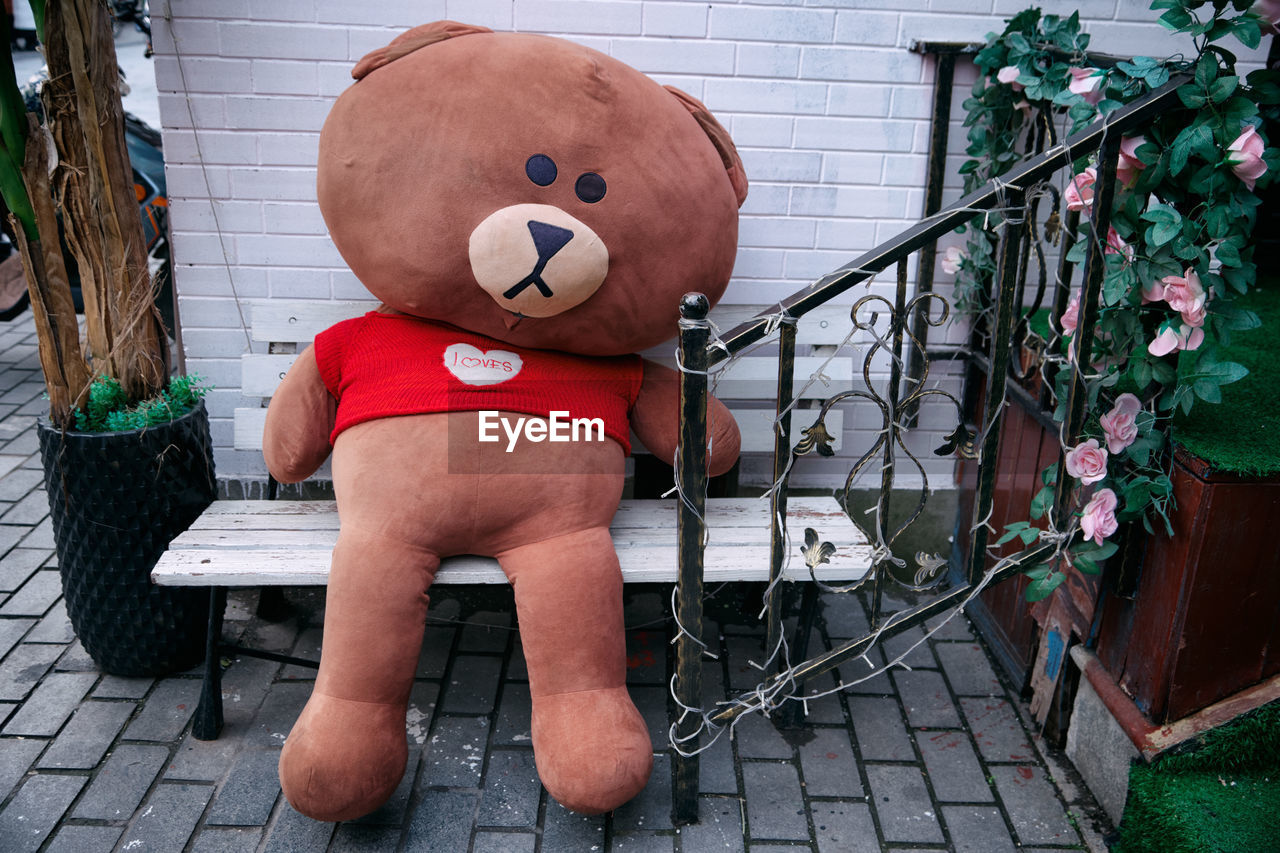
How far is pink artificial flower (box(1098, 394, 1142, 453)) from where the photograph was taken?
2252 millimetres

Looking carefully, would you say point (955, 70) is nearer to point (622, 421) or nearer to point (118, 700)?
point (622, 421)

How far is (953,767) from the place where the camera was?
2.72 m

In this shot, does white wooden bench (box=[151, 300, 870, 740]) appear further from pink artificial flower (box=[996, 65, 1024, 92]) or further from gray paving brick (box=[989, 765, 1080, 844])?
pink artificial flower (box=[996, 65, 1024, 92])

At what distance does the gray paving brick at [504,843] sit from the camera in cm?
241

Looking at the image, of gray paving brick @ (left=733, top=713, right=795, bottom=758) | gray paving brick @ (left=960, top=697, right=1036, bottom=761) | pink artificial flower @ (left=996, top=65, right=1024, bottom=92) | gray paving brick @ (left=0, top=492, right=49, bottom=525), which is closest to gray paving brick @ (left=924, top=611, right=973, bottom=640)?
gray paving brick @ (left=960, top=697, right=1036, bottom=761)

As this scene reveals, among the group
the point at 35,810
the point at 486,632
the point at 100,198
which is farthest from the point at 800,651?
the point at 100,198

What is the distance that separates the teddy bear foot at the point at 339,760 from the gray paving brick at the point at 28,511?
7.16 ft

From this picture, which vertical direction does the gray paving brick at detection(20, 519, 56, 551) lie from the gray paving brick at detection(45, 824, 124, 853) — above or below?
above

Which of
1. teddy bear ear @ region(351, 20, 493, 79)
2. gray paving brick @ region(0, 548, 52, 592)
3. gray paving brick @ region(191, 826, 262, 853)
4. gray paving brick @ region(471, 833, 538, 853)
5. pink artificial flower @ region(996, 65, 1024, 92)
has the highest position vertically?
teddy bear ear @ region(351, 20, 493, 79)

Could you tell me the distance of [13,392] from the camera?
5.01m

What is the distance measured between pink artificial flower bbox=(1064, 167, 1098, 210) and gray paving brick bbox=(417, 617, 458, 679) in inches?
86.7

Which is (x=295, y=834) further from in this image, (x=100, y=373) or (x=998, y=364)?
(x=998, y=364)

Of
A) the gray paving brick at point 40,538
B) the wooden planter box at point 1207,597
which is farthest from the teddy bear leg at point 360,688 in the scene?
the gray paving brick at point 40,538

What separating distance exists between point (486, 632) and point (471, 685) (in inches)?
11.1
